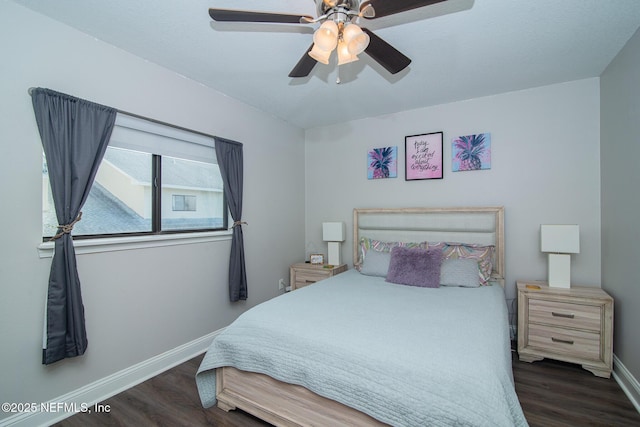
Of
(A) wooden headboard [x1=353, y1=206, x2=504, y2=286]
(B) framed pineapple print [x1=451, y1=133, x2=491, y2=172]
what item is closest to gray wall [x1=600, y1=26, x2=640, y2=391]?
(A) wooden headboard [x1=353, y1=206, x2=504, y2=286]

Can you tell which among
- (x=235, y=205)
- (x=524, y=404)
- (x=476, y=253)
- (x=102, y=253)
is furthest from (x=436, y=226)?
(x=102, y=253)

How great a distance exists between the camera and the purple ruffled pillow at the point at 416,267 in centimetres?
261

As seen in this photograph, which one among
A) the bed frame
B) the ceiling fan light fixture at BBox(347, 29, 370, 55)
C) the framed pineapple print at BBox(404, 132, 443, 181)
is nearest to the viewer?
the ceiling fan light fixture at BBox(347, 29, 370, 55)

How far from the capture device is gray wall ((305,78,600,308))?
2654mm

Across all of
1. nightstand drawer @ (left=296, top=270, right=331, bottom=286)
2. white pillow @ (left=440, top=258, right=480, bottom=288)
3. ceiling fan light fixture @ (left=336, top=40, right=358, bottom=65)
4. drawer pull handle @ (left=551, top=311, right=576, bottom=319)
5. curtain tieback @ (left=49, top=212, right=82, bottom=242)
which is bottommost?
drawer pull handle @ (left=551, top=311, right=576, bottom=319)

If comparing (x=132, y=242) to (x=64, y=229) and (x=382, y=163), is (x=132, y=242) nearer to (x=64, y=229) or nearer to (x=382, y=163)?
(x=64, y=229)

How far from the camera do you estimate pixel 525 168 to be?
289 centimetres

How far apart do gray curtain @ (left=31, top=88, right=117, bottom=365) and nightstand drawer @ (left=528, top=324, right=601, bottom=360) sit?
3.50 metres

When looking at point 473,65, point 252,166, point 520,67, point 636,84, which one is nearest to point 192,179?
point 252,166

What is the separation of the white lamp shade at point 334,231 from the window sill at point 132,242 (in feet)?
4.33

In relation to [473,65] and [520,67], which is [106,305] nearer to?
[473,65]

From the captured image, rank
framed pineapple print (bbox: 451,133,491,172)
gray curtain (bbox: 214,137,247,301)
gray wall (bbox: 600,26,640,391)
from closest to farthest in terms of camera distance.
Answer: gray wall (bbox: 600,26,640,391) → gray curtain (bbox: 214,137,247,301) → framed pineapple print (bbox: 451,133,491,172)

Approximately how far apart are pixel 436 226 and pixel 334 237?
1237mm

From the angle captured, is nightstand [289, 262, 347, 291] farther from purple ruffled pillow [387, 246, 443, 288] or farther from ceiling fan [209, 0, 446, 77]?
ceiling fan [209, 0, 446, 77]
